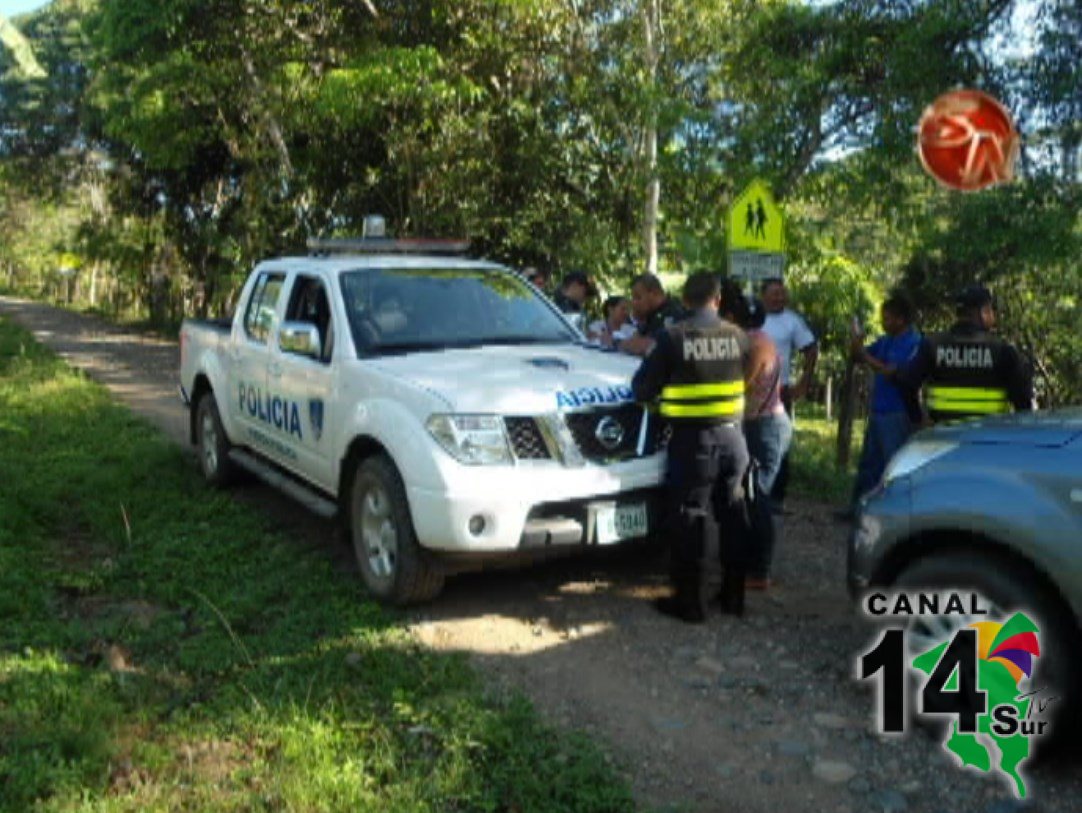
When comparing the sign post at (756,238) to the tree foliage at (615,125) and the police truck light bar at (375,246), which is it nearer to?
the tree foliage at (615,125)

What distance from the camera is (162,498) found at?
7656 mm

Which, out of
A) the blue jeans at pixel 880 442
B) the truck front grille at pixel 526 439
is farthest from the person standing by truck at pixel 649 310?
the truck front grille at pixel 526 439

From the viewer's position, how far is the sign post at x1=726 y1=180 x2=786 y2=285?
23.9 feet

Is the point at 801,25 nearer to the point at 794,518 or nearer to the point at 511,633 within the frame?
the point at 794,518

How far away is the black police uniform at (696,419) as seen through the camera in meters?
4.86

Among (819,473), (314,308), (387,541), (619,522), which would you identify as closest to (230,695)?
(387,541)

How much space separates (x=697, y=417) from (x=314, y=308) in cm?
265

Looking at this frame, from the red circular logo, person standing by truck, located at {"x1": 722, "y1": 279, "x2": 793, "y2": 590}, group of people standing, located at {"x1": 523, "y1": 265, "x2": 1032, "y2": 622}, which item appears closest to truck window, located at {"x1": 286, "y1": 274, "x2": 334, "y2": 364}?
group of people standing, located at {"x1": 523, "y1": 265, "x2": 1032, "y2": 622}

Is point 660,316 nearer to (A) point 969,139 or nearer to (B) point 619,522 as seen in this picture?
(B) point 619,522

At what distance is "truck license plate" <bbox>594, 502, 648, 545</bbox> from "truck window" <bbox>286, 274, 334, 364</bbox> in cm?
193

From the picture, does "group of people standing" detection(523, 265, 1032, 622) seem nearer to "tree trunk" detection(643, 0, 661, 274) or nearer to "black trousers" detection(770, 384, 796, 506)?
"black trousers" detection(770, 384, 796, 506)

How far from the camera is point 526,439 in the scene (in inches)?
191

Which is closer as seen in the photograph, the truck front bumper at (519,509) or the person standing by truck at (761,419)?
the truck front bumper at (519,509)

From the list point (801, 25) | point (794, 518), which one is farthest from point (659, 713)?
point (801, 25)
